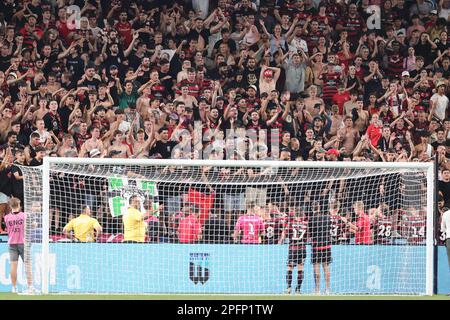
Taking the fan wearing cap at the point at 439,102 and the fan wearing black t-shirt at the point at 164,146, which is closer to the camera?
the fan wearing black t-shirt at the point at 164,146

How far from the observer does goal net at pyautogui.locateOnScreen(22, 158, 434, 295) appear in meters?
16.9

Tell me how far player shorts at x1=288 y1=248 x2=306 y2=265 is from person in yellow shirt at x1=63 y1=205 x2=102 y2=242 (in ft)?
10.8

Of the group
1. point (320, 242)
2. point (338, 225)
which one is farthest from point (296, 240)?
point (338, 225)

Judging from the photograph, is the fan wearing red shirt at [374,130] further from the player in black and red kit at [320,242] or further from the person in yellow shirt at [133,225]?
the person in yellow shirt at [133,225]

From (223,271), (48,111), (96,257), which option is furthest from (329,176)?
(48,111)

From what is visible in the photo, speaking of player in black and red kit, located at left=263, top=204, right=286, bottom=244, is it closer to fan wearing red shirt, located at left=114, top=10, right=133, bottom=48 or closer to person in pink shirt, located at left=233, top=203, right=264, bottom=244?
person in pink shirt, located at left=233, top=203, right=264, bottom=244

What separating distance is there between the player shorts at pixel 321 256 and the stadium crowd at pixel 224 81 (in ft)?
12.0

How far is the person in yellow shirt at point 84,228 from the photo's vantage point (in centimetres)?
1722

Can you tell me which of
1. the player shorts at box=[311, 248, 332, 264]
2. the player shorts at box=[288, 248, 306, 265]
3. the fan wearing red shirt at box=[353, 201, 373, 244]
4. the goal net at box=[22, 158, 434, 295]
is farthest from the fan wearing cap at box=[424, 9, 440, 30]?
the player shorts at box=[288, 248, 306, 265]

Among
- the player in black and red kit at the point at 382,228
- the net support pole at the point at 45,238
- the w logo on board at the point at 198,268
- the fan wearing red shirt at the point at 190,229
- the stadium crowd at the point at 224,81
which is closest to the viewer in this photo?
the net support pole at the point at 45,238

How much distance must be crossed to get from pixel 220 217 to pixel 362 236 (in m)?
2.53

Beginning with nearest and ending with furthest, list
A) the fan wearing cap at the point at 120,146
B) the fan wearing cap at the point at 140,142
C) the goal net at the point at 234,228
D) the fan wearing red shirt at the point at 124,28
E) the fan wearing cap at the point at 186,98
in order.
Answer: the goal net at the point at 234,228, the fan wearing cap at the point at 120,146, the fan wearing cap at the point at 140,142, the fan wearing cap at the point at 186,98, the fan wearing red shirt at the point at 124,28

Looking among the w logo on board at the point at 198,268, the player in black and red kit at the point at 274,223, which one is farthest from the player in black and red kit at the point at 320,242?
the w logo on board at the point at 198,268

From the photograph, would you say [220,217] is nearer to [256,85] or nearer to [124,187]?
[124,187]
